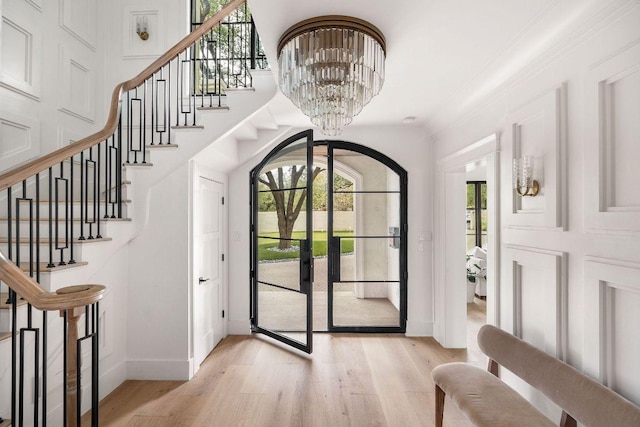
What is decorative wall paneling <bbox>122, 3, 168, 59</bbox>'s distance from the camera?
385 cm

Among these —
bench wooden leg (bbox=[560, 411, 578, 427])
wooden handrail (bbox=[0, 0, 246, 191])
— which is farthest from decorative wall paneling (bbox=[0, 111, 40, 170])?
bench wooden leg (bbox=[560, 411, 578, 427])

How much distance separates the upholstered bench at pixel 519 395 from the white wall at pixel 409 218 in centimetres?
182

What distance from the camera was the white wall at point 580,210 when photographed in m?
1.57

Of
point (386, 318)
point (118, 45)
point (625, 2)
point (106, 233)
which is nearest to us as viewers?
point (625, 2)

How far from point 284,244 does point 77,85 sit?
2.78 meters

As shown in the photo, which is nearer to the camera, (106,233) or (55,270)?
(55,270)

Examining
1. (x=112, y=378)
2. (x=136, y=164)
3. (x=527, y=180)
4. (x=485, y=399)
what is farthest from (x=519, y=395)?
(x=136, y=164)

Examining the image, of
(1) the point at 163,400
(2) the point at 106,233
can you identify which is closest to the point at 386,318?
(1) the point at 163,400

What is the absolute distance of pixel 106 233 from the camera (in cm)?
261

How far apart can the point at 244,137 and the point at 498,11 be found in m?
3.03

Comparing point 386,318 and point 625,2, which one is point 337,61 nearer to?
point 625,2

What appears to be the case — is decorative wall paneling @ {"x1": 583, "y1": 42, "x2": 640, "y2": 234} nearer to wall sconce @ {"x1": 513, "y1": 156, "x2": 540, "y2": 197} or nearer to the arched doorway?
wall sconce @ {"x1": 513, "y1": 156, "x2": 540, "y2": 197}

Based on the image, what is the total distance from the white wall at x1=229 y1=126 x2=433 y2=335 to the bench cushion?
1.92 metres

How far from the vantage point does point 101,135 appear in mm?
2430
